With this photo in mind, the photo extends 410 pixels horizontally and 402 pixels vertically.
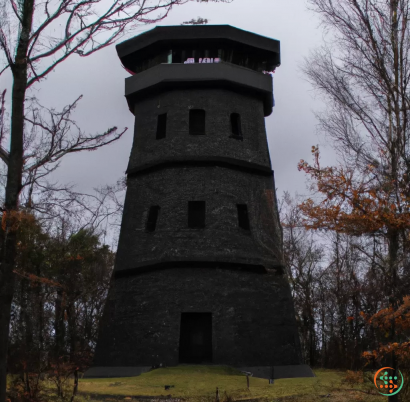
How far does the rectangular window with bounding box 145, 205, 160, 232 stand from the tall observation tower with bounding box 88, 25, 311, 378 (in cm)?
3

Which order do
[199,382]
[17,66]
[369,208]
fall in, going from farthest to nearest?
[199,382], [369,208], [17,66]

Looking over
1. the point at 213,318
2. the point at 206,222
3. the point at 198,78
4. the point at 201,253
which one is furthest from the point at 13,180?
the point at 198,78

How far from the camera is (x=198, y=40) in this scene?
19141mm

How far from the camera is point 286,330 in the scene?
54.3 feet

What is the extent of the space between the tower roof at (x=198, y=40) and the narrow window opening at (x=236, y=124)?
2.37 m

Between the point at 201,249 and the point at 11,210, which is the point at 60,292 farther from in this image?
the point at 11,210

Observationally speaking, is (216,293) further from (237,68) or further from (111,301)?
(237,68)

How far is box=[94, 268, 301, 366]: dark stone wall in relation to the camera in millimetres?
15781

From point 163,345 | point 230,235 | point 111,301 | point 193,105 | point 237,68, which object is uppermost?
point 237,68

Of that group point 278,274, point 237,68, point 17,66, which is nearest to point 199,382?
point 278,274

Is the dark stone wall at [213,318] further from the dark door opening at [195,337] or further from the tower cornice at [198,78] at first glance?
the tower cornice at [198,78]

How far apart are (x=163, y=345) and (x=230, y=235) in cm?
362

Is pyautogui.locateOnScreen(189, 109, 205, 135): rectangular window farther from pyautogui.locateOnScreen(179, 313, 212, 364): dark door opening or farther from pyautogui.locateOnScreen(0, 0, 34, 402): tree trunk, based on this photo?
pyautogui.locateOnScreen(0, 0, 34, 402): tree trunk

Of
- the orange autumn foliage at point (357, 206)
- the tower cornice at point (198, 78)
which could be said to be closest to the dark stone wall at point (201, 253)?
the tower cornice at point (198, 78)
